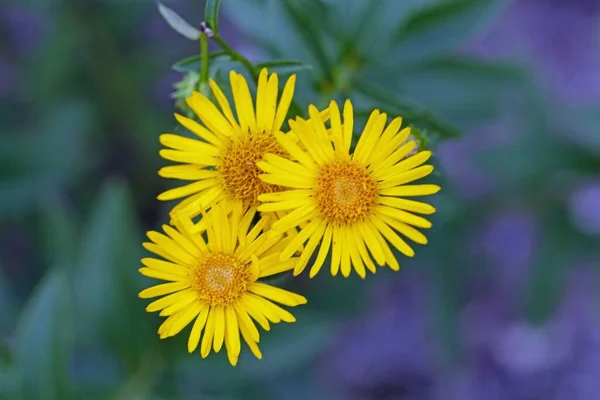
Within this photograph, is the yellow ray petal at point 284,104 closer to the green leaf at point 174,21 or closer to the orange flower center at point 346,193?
the orange flower center at point 346,193

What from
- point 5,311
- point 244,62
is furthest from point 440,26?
point 5,311

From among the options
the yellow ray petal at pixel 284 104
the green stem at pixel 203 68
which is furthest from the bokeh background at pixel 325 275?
the green stem at pixel 203 68

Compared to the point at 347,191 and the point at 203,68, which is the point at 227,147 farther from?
the point at 347,191

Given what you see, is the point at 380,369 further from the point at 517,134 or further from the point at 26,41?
the point at 26,41

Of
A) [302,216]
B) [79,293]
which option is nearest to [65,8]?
[79,293]

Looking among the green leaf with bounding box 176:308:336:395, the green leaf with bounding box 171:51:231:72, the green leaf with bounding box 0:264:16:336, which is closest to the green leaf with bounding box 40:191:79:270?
the green leaf with bounding box 0:264:16:336

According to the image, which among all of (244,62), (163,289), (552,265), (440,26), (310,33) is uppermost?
(440,26)
